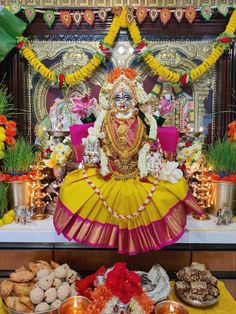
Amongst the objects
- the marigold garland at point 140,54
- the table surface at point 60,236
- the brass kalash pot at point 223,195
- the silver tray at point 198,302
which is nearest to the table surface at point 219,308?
the silver tray at point 198,302

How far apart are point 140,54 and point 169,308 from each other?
6.73 feet

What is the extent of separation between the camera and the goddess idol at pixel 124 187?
205 centimetres

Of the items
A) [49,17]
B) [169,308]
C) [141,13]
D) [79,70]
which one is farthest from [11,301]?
[141,13]

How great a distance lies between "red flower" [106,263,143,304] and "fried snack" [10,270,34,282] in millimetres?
596

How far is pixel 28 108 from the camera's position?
301cm

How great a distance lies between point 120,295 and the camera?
1.38 meters

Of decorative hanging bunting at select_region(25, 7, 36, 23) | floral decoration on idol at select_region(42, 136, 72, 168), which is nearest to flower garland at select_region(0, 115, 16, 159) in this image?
floral decoration on idol at select_region(42, 136, 72, 168)

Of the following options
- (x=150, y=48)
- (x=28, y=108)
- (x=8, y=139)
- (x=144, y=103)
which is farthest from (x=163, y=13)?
(x=8, y=139)

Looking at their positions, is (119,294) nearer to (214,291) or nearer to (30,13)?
(214,291)

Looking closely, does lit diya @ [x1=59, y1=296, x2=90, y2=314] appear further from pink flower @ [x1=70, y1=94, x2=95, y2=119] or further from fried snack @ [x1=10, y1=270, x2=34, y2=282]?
pink flower @ [x1=70, y1=94, x2=95, y2=119]

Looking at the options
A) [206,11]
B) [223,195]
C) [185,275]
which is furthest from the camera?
[206,11]

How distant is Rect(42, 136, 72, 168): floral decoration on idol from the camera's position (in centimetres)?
267

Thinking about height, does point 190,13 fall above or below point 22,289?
above

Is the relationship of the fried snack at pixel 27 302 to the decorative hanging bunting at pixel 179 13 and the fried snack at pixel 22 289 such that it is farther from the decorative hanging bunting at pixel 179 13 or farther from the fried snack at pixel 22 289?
the decorative hanging bunting at pixel 179 13
